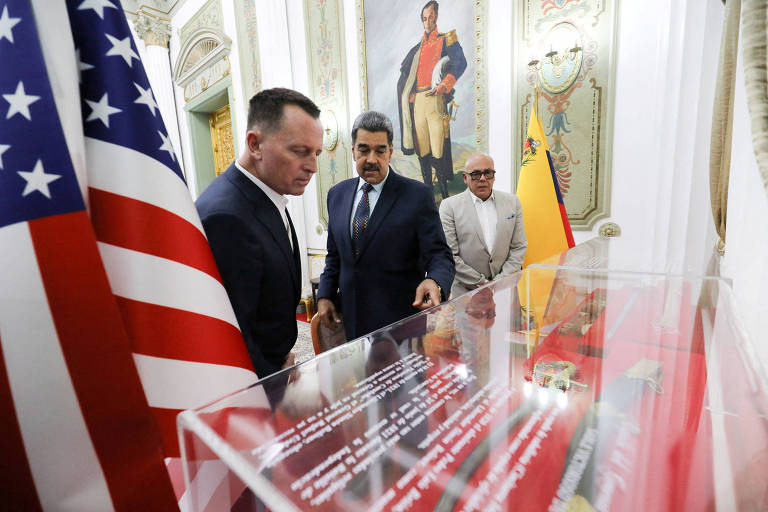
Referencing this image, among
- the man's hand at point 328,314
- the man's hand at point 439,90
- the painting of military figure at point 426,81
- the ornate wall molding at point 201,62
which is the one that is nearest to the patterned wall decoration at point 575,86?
the painting of military figure at point 426,81

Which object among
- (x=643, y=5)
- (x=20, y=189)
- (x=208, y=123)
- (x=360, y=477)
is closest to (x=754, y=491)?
(x=360, y=477)

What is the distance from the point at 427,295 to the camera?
1466mm

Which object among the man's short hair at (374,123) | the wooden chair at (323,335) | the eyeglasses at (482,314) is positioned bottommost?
the wooden chair at (323,335)

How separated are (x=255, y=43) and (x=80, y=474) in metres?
5.85

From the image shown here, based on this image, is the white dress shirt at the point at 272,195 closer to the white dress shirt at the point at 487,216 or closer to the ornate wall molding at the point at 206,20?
the white dress shirt at the point at 487,216

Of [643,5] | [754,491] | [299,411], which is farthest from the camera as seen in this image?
[643,5]

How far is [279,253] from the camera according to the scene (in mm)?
1131

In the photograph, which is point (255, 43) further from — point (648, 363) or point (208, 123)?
point (648, 363)

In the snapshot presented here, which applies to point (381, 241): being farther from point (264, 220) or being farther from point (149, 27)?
point (149, 27)

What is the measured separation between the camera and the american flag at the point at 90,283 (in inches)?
24.3

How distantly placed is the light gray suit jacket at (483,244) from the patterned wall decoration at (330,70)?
2.54 meters

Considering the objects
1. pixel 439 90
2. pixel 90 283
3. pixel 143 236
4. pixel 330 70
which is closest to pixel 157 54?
pixel 330 70

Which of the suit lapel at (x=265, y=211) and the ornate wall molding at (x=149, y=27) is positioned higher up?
the ornate wall molding at (x=149, y=27)

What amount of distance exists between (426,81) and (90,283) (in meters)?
3.72
